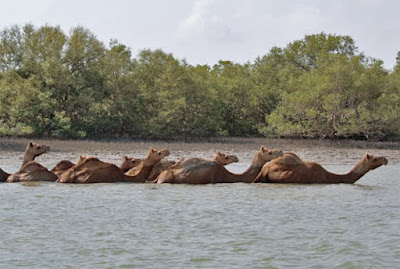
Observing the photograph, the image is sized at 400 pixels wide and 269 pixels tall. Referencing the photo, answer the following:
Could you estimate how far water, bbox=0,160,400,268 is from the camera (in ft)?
26.5

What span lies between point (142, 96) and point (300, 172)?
30.3m

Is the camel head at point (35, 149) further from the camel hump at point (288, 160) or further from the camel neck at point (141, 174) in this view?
the camel hump at point (288, 160)

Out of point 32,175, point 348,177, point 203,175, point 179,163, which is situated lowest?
point 32,175

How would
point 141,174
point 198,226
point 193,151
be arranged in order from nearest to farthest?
1. point 198,226
2. point 141,174
3. point 193,151

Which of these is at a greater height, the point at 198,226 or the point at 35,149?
the point at 35,149

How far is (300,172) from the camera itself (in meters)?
15.9

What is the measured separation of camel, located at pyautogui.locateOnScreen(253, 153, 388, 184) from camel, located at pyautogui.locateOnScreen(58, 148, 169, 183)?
2.64 m

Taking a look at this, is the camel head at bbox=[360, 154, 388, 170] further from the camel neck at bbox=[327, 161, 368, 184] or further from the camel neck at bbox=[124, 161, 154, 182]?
the camel neck at bbox=[124, 161, 154, 182]

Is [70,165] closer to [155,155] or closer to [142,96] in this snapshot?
[155,155]

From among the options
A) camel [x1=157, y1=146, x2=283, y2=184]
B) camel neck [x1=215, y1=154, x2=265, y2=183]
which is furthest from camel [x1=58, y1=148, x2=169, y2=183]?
camel neck [x1=215, y1=154, x2=265, y2=183]

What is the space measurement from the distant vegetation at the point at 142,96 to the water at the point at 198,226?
2467 centimetres

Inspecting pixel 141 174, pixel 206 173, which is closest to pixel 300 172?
pixel 206 173

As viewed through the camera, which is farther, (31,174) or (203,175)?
(31,174)

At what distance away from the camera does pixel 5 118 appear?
3900cm
